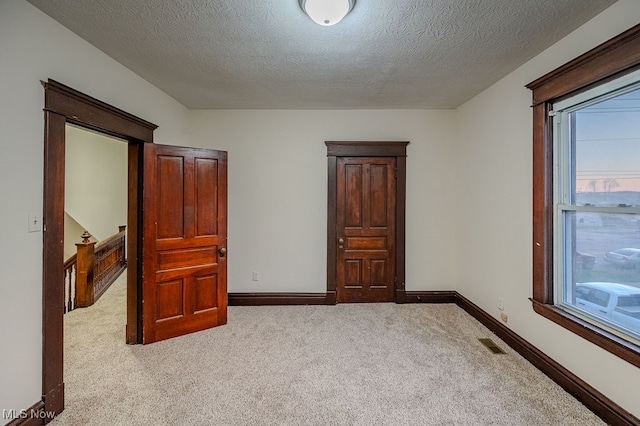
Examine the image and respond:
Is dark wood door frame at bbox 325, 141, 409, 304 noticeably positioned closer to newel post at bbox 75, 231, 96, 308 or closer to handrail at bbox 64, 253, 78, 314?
newel post at bbox 75, 231, 96, 308

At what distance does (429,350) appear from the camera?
272 cm

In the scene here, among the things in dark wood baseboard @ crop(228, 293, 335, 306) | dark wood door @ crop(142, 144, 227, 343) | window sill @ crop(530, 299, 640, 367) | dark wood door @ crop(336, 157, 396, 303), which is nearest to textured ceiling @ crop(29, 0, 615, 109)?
dark wood door @ crop(142, 144, 227, 343)

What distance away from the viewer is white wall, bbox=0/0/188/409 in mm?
1671

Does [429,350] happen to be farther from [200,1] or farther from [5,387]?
[200,1]

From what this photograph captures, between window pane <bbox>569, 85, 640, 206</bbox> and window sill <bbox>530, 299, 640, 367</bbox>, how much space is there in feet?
2.80

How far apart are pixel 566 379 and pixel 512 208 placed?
1459 mm

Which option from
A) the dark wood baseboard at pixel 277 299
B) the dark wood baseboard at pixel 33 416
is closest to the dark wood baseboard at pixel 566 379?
the dark wood baseboard at pixel 277 299

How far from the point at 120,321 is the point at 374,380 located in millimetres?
2987

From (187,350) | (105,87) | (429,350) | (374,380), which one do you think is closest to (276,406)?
(374,380)

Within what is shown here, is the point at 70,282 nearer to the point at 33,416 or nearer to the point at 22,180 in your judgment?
the point at 33,416

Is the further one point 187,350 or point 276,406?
point 187,350

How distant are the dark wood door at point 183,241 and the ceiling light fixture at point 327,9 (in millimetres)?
1959

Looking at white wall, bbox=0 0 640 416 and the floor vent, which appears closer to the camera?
white wall, bbox=0 0 640 416

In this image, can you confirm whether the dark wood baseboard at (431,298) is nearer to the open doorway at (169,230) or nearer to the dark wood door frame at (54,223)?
the open doorway at (169,230)
